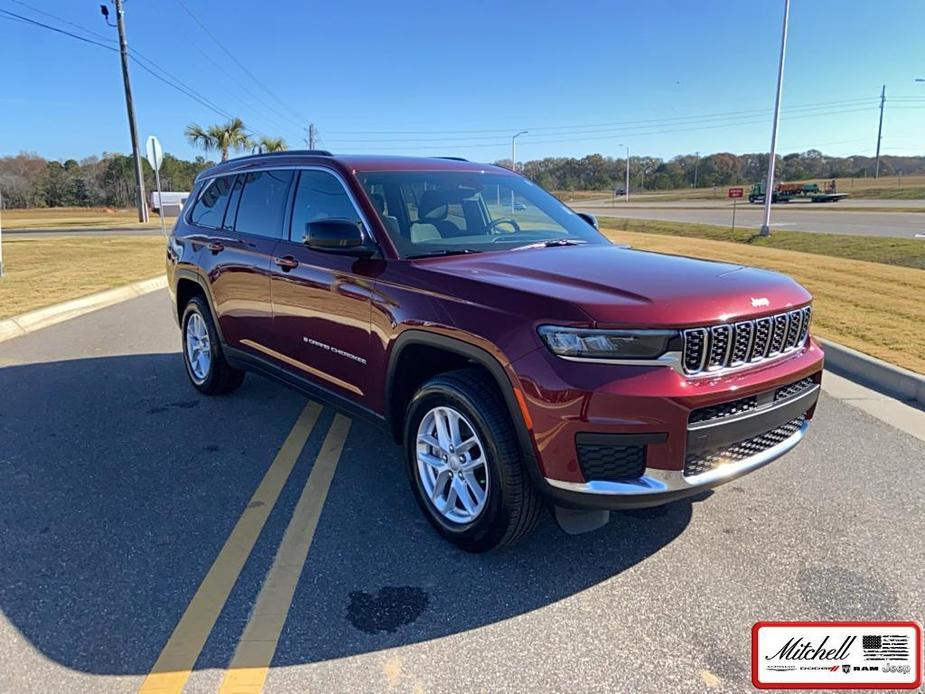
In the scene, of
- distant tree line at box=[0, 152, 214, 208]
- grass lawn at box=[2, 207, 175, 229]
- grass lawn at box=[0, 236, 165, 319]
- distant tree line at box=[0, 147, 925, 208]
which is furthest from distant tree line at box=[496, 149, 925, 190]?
grass lawn at box=[0, 236, 165, 319]

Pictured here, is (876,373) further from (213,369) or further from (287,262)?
(213,369)

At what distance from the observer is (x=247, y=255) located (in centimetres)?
486

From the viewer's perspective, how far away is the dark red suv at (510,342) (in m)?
2.72

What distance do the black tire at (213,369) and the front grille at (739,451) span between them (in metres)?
3.95

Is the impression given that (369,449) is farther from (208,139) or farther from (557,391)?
(208,139)

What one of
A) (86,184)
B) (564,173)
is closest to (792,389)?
(86,184)

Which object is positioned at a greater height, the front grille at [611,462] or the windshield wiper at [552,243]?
the windshield wiper at [552,243]

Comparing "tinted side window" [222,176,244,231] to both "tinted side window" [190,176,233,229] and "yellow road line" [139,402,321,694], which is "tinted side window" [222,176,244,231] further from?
"yellow road line" [139,402,321,694]

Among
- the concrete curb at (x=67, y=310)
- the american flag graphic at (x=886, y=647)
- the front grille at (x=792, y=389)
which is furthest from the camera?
the concrete curb at (x=67, y=310)

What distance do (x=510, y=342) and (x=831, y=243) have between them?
65.4ft

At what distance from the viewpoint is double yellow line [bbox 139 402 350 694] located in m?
2.44

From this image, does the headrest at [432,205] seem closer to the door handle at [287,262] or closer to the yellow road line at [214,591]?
the door handle at [287,262]

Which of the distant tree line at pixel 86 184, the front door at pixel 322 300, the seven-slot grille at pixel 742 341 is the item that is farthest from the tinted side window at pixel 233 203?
the distant tree line at pixel 86 184

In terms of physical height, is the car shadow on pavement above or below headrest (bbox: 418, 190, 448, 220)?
below
